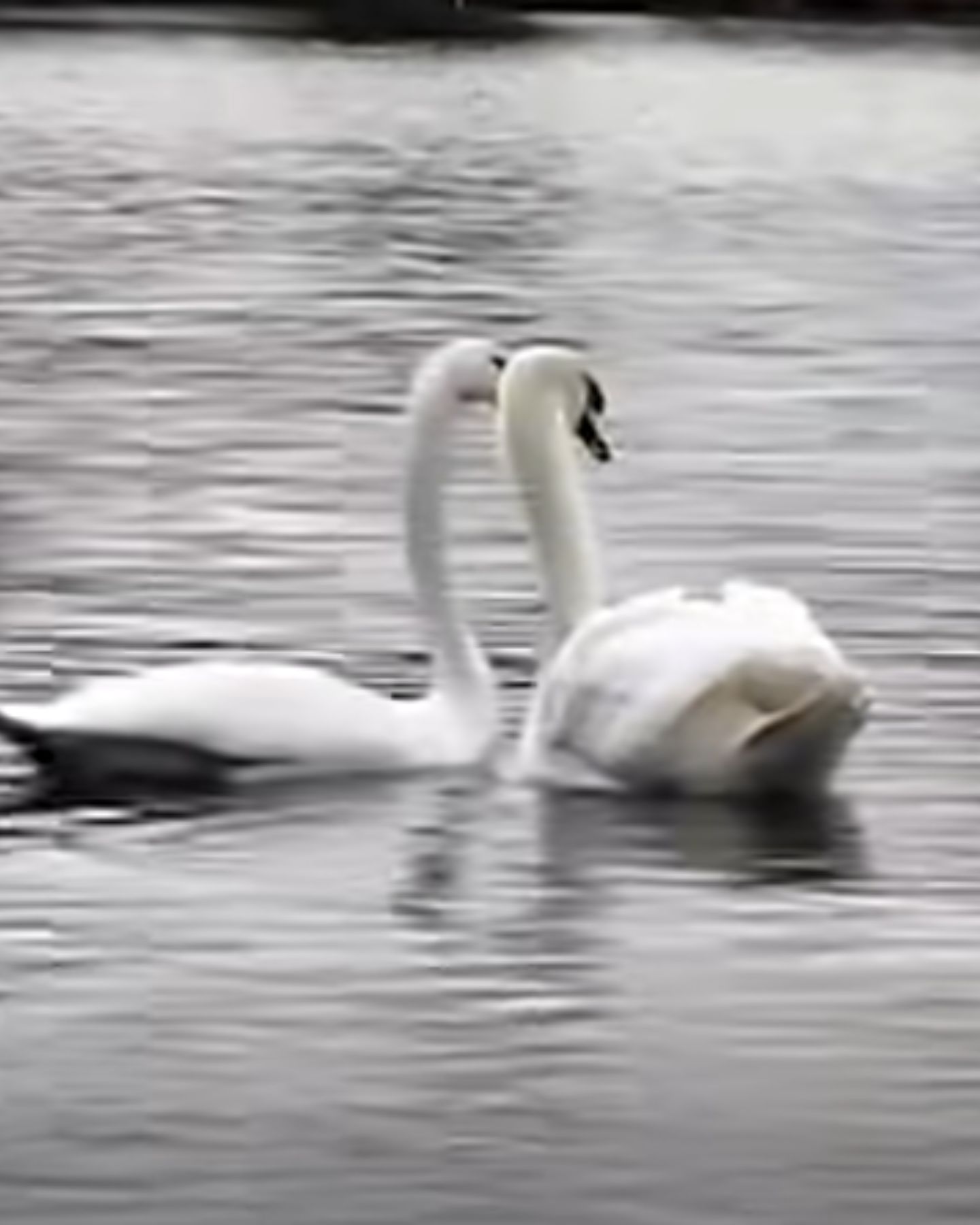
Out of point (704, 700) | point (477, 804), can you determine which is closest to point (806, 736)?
point (704, 700)

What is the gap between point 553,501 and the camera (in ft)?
30.9

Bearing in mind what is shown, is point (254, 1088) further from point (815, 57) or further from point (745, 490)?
point (815, 57)

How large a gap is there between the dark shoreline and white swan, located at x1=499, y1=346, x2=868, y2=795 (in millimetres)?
39175

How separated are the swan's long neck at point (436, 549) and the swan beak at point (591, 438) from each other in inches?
9.4

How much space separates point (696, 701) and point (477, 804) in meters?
0.41

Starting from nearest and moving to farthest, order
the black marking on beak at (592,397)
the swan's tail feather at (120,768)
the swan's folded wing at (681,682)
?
the swan's folded wing at (681,682) < the swan's tail feather at (120,768) < the black marking on beak at (592,397)

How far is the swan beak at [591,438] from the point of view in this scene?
9562 millimetres

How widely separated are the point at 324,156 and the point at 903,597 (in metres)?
17.7

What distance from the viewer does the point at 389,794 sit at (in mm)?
8750

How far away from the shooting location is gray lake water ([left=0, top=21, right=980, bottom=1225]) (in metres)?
6.38

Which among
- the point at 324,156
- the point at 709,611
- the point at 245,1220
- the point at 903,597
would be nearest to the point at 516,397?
the point at 709,611

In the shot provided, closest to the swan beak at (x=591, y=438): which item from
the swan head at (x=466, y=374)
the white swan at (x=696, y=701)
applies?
the swan head at (x=466, y=374)

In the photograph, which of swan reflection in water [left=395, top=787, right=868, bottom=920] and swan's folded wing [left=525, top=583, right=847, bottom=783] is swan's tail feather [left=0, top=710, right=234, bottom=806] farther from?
swan's folded wing [left=525, top=583, right=847, bottom=783]

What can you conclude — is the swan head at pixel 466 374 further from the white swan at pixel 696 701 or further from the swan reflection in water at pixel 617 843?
the swan reflection in water at pixel 617 843
